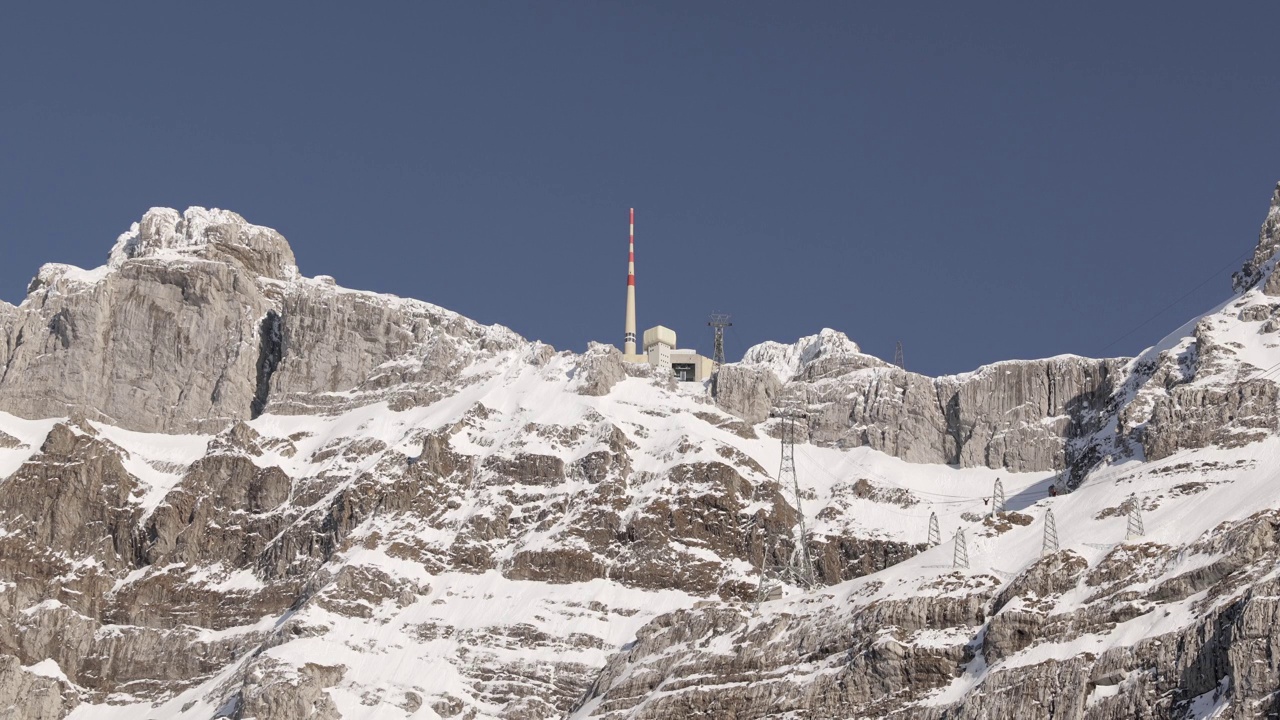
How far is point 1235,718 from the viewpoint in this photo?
655 ft
